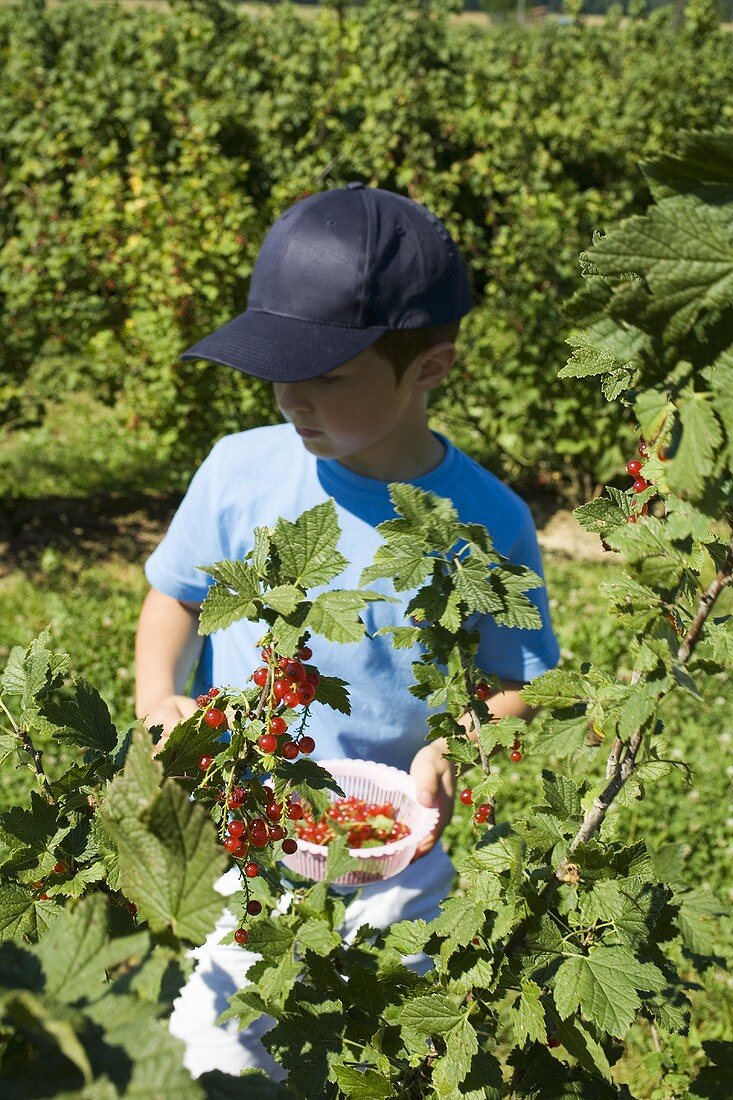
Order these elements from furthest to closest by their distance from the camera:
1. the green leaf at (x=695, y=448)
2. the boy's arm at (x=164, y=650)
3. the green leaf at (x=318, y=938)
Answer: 1. the boy's arm at (x=164, y=650)
2. the green leaf at (x=318, y=938)
3. the green leaf at (x=695, y=448)

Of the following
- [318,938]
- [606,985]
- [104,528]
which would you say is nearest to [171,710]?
[318,938]

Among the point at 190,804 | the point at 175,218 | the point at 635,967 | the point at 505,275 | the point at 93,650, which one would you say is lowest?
the point at 93,650

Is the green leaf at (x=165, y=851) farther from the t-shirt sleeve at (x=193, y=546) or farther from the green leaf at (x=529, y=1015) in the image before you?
the t-shirt sleeve at (x=193, y=546)

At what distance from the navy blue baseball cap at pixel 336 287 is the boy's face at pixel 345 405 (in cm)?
6

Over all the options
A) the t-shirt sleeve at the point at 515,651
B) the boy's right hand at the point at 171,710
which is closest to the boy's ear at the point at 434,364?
the t-shirt sleeve at the point at 515,651

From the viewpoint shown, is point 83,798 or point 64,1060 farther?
point 83,798

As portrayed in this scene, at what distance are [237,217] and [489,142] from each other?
7.01ft

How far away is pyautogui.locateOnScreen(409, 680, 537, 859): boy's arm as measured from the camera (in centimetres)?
177

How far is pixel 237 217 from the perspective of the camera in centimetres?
486

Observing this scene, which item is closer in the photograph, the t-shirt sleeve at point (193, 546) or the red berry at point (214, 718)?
the red berry at point (214, 718)

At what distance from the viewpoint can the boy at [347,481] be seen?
5.73ft

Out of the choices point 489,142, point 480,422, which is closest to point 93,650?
point 480,422

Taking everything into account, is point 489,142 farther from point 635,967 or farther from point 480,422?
Result: point 635,967

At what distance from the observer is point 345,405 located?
5.74 feet
